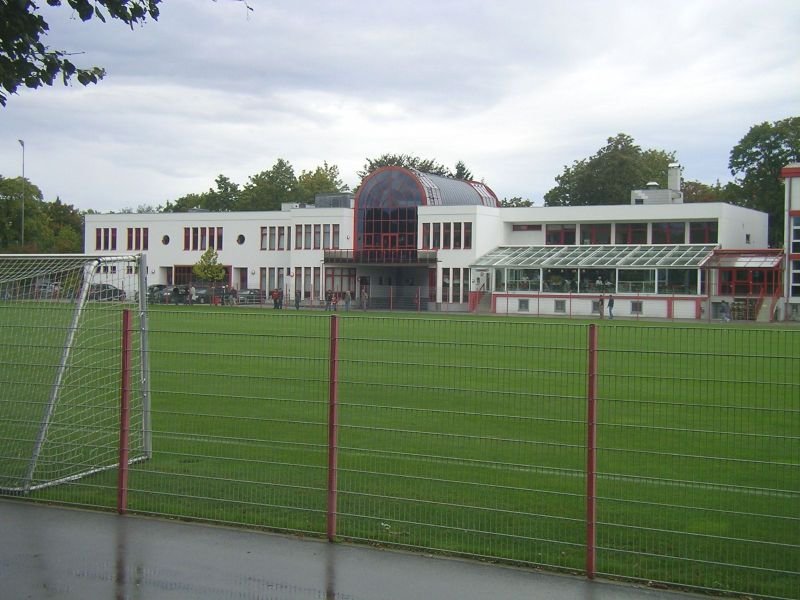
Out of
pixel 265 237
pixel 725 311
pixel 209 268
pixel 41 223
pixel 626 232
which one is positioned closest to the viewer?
pixel 725 311

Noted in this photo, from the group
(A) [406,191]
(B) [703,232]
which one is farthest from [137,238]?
(B) [703,232]

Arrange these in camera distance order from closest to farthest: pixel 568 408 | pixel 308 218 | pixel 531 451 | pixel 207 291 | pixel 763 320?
pixel 531 451 < pixel 568 408 < pixel 763 320 < pixel 207 291 < pixel 308 218

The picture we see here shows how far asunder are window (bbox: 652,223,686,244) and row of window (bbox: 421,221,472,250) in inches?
532

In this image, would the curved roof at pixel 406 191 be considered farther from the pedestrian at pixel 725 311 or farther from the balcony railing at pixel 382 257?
the pedestrian at pixel 725 311

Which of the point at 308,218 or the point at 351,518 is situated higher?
the point at 308,218

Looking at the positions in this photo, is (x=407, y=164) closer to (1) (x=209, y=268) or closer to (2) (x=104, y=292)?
(1) (x=209, y=268)

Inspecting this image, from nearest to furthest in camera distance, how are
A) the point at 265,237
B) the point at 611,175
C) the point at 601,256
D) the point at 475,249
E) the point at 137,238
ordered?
1. the point at 601,256
2. the point at 475,249
3. the point at 265,237
4. the point at 137,238
5. the point at 611,175

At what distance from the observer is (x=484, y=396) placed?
1797 cm

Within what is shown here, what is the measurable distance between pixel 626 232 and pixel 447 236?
13.2 meters

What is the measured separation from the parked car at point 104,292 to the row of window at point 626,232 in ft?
202

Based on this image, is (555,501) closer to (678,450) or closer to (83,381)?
(678,450)

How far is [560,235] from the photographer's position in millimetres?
73812

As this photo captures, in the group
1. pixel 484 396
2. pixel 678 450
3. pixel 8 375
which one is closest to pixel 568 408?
pixel 678 450

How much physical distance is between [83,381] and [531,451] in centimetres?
547
